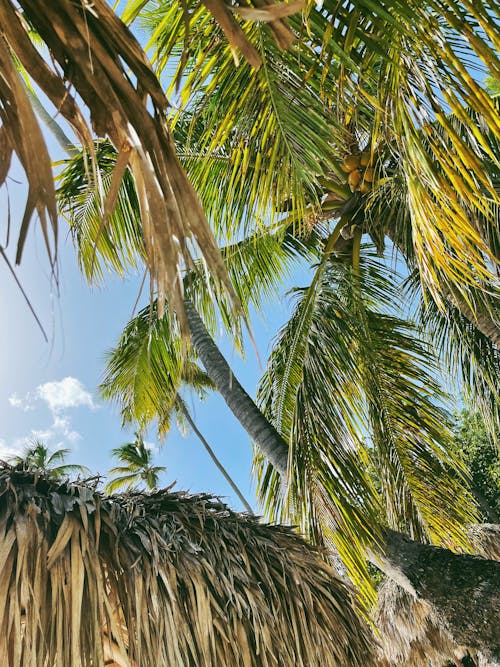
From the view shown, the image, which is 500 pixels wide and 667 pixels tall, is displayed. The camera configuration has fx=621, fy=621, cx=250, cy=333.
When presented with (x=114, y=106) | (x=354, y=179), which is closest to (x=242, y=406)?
(x=354, y=179)

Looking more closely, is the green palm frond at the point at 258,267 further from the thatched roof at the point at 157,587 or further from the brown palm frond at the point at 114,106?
the brown palm frond at the point at 114,106

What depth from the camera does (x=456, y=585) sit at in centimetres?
345

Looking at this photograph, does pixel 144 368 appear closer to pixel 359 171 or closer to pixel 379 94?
pixel 359 171

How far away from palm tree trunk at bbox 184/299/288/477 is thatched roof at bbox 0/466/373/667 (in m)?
1.03

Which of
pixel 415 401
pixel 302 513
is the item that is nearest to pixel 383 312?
pixel 415 401

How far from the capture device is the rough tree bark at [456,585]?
3.32m

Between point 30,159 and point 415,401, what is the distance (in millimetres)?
4524

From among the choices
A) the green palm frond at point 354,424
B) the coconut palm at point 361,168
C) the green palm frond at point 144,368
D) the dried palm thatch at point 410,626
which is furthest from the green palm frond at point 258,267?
the dried palm thatch at point 410,626

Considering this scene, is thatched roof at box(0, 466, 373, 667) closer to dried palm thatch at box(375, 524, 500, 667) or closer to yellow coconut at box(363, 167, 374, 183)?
yellow coconut at box(363, 167, 374, 183)

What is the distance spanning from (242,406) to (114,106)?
148 inches

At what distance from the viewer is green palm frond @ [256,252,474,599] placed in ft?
12.7

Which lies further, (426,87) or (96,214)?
(96,214)

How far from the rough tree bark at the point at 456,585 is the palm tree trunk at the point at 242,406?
928mm

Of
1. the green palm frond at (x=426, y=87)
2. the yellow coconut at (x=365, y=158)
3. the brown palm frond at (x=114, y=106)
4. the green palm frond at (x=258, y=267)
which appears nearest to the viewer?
the brown palm frond at (x=114, y=106)
